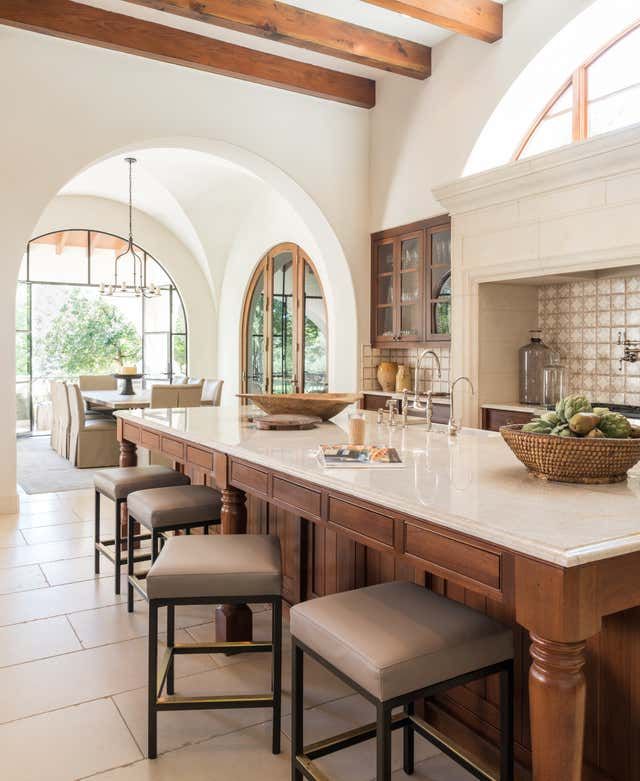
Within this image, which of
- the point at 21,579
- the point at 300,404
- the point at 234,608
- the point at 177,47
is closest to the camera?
the point at 234,608

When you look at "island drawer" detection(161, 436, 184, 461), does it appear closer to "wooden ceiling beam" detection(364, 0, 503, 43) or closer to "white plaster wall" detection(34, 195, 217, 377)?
"wooden ceiling beam" detection(364, 0, 503, 43)

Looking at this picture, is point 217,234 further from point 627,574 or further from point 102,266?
point 627,574

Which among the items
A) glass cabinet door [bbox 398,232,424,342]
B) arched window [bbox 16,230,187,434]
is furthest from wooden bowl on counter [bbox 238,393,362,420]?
arched window [bbox 16,230,187,434]

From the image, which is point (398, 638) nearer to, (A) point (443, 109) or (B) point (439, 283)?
(B) point (439, 283)

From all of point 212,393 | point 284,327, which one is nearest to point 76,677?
point 212,393

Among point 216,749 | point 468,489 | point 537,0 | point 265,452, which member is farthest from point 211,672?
point 537,0

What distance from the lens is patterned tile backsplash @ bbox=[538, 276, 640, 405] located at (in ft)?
13.8

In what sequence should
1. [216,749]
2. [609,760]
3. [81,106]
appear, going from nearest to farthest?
[609,760] → [216,749] → [81,106]

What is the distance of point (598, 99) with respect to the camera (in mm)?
4324

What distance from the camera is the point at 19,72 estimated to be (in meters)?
4.65

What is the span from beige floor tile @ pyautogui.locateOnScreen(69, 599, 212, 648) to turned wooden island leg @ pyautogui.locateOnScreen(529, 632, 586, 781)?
70.0 inches

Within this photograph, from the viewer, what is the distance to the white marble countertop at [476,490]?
1.28m

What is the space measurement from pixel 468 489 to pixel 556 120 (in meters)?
3.83

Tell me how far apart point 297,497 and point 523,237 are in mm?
2987
